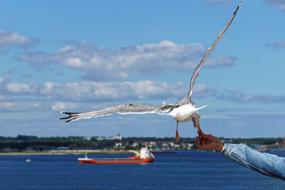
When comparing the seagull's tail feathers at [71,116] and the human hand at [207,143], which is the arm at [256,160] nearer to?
the human hand at [207,143]

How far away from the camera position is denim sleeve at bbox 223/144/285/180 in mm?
3750

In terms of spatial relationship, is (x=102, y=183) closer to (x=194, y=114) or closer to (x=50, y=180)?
(x=50, y=180)

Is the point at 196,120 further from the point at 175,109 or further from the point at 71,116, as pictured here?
the point at 71,116

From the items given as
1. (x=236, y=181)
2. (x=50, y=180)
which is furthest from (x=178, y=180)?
(x=50, y=180)

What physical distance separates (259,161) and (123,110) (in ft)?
2.17

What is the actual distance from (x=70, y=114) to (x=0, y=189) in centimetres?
9703

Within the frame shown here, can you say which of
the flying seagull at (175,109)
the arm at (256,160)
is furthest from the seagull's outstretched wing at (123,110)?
the arm at (256,160)

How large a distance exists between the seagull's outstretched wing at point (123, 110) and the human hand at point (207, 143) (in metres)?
0.35

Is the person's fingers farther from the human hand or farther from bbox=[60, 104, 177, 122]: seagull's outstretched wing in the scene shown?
bbox=[60, 104, 177, 122]: seagull's outstretched wing

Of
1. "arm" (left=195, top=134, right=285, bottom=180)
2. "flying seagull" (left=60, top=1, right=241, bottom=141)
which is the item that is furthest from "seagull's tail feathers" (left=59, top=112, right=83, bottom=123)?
"arm" (left=195, top=134, right=285, bottom=180)

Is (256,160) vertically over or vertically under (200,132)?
under

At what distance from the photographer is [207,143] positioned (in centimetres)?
393

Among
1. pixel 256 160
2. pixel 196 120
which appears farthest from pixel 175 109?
pixel 256 160

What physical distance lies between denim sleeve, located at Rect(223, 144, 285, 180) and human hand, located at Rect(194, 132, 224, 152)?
9cm
